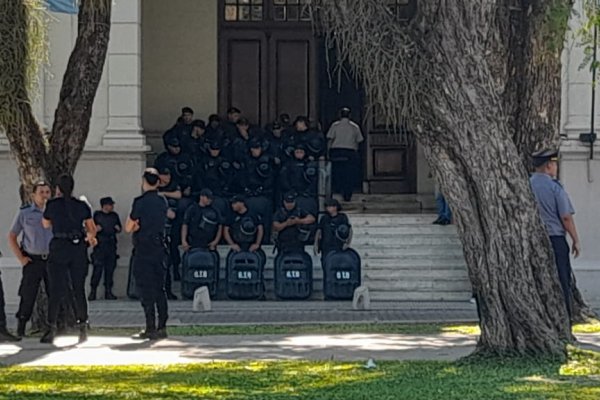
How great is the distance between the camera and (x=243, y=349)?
13914mm

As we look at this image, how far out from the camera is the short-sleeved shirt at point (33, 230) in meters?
14.7

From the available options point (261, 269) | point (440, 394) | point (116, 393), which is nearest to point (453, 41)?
point (440, 394)

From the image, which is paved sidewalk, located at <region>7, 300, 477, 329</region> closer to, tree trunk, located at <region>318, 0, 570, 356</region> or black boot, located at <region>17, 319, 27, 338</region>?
black boot, located at <region>17, 319, 27, 338</region>

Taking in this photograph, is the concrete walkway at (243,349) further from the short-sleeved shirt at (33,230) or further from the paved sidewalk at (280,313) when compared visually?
the paved sidewalk at (280,313)

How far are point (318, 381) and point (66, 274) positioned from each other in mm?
4467

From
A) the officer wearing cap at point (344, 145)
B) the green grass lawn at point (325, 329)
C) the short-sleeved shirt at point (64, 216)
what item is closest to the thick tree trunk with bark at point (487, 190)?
the green grass lawn at point (325, 329)

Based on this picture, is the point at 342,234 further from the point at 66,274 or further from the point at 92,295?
the point at 66,274

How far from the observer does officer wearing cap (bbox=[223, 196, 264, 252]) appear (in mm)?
20516

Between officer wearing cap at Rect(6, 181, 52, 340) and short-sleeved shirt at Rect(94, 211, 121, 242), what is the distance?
510cm

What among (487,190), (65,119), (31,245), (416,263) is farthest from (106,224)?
(487,190)

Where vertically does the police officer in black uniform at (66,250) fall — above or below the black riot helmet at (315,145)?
below

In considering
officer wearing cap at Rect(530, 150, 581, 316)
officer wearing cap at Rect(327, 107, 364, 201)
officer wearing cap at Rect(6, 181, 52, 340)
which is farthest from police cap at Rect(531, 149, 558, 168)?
officer wearing cap at Rect(327, 107, 364, 201)

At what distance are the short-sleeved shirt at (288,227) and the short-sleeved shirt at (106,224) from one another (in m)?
2.50

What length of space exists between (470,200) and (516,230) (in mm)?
476
